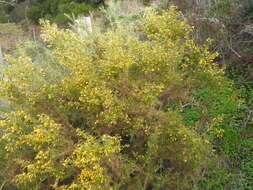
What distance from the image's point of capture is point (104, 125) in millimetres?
2609

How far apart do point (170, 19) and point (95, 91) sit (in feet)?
4.80

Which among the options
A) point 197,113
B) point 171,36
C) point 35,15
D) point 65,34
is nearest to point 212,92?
point 197,113

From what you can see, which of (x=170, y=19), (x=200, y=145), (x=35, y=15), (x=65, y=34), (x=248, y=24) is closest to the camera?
(x=200, y=145)

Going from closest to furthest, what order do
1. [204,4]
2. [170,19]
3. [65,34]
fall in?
[65,34] → [170,19] → [204,4]

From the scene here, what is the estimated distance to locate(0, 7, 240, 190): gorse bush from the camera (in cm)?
224

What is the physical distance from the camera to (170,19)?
10.7ft

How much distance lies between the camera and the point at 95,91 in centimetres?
235

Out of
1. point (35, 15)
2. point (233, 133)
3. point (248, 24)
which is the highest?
point (248, 24)

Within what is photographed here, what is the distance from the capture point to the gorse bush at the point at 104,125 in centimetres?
224

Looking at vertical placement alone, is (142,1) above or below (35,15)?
above

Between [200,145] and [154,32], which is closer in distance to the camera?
[200,145]

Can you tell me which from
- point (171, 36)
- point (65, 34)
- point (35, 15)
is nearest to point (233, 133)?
point (171, 36)

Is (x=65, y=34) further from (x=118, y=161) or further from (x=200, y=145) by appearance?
(x=200, y=145)

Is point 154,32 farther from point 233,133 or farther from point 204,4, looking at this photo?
point 204,4
